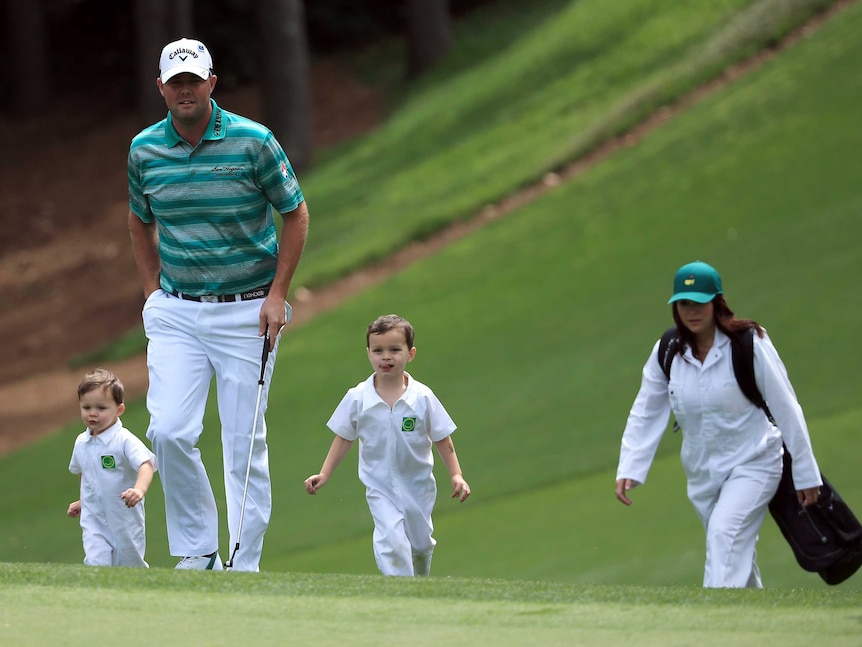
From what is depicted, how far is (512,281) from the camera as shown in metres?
18.8

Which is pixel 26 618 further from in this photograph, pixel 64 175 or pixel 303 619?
pixel 64 175

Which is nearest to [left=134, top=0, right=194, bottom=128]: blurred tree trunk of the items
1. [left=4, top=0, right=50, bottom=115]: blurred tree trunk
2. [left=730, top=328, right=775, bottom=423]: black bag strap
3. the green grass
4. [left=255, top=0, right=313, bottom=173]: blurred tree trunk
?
[left=255, top=0, right=313, bottom=173]: blurred tree trunk

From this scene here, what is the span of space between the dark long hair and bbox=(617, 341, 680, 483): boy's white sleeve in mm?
235

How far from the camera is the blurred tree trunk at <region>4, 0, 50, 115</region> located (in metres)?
33.3

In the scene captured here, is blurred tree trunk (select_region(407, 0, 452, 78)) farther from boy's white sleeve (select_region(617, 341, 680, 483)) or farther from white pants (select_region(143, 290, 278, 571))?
white pants (select_region(143, 290, 278, 571))

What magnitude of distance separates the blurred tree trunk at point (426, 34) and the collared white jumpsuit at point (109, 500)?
2440 cm

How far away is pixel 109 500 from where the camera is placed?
24.7 ft

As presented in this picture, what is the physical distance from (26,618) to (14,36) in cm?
3036

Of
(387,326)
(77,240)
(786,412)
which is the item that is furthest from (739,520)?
(77,240)

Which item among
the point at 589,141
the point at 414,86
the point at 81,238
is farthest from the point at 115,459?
the point at 414,86

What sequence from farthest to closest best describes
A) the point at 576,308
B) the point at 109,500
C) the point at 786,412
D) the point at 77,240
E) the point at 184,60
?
1. the point at 77,240
2. the point at 576,308
3. the point at 109,500
4. the point at 786,412
5. the point at 184,60

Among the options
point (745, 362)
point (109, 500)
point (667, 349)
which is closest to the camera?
point (745, 362)

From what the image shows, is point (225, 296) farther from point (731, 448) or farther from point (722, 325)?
point (731, 448)

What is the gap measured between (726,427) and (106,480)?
115 inches
